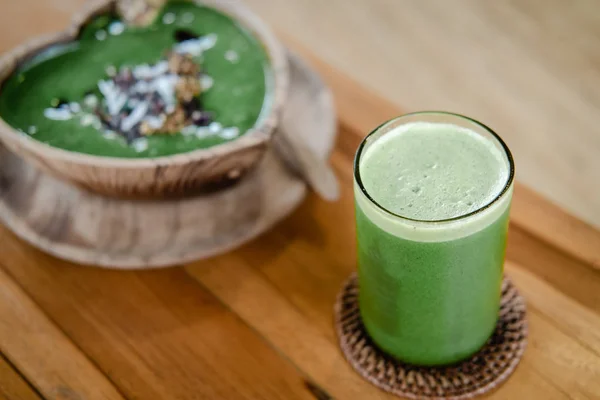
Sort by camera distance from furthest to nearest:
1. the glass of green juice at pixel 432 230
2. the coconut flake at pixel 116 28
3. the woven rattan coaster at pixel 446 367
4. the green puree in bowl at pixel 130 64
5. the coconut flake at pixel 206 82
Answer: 1. the coconut flake at pixel 116 28
2. the coconut flake at pixel 206 82
3. the green puree in bowl at pixel 130 64
4. the woven rattan coaster at pixel 446 367
5. the glass of green juice at pixel 432 230

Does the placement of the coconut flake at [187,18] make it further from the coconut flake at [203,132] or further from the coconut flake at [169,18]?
the coconut flake at [203,132]

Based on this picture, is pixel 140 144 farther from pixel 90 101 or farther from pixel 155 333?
pixel 155 333

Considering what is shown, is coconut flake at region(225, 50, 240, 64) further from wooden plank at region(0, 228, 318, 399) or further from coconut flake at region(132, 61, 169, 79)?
wooden plank at region(0, 228, 318, 399)

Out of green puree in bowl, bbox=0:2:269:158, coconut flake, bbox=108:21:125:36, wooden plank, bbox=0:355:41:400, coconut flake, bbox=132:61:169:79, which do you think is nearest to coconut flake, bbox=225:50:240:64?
green puree in bowl, bbox=0:2:269:158

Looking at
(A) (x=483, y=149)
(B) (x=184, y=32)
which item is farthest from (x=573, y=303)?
(B) (x=184, y=32)

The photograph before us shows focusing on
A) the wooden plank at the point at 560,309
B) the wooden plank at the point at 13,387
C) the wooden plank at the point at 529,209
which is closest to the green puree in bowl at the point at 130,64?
the wooden plank at the point at 529,209

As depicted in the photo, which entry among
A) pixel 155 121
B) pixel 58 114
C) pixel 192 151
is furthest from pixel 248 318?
pixel 58 114

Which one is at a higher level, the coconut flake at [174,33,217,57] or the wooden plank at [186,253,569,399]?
the coconut flake at [174,33,217,57]
